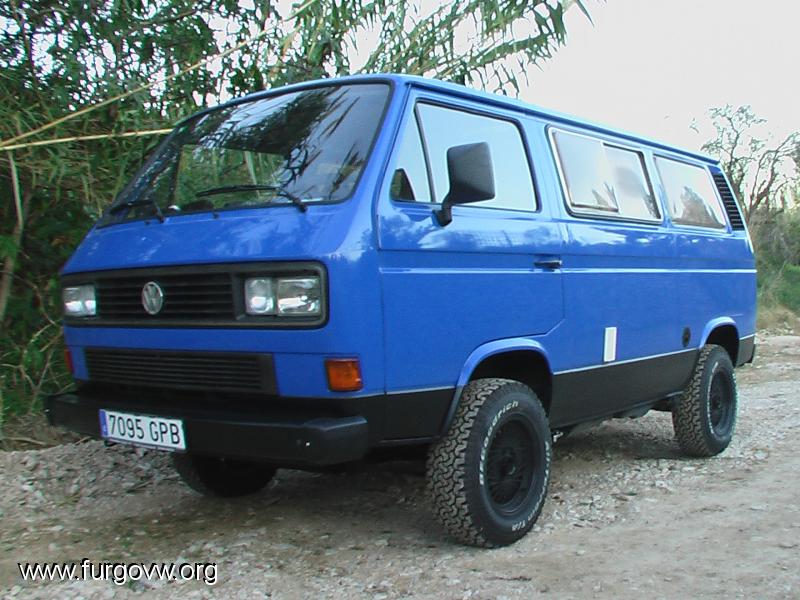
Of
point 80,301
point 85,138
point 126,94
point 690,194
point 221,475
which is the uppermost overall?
point 126,94

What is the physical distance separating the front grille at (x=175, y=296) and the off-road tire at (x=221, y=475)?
1066 millimetres

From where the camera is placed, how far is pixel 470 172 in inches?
133

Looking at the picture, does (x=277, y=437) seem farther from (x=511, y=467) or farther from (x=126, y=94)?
(x=126, y=94)

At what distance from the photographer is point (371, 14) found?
20.2 ft

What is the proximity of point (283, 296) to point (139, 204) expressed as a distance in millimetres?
1263

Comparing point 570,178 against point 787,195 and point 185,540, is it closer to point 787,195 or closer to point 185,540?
point 185,540

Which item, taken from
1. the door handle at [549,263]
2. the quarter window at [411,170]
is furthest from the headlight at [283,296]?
the door handle at [549,263]

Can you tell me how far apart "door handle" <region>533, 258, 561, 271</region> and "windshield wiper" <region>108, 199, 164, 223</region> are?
1.77 meters

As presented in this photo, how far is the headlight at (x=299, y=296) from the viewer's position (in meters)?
3.09

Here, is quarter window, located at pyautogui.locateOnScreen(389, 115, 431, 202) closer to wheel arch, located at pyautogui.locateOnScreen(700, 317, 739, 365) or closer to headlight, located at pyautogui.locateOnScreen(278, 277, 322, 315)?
headlight, located at pyautogui.locateOnScreen(278, 277, 322, 315)

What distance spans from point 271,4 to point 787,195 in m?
27.1

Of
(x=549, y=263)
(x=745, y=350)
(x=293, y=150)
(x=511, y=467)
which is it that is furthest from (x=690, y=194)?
(x=293, y=150)

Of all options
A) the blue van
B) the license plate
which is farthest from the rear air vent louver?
the license plate

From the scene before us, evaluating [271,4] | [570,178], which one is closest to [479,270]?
[570,178]
